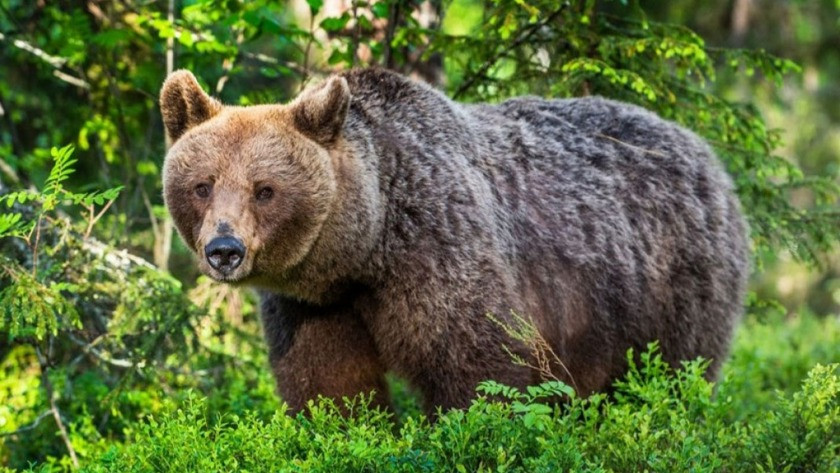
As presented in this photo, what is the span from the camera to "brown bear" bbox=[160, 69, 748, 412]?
5.98 meters

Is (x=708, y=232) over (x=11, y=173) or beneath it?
over

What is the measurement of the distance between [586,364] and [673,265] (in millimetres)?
986

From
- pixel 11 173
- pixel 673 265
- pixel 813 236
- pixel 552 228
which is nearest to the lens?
pixel 552 228

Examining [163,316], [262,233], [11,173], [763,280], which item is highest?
[262,233]

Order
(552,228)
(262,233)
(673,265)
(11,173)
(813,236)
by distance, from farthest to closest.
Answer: (813,236) < (11,173) < (673,265) < (552,228) < (262,233)

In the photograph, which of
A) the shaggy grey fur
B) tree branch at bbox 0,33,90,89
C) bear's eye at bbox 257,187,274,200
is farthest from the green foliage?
tree branch at bbox 0,33,90,89

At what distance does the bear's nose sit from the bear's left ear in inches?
33.6

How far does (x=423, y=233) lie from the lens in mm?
6203

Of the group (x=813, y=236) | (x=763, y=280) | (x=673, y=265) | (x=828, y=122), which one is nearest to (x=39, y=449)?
(x=673, y=265)

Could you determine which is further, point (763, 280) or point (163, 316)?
point (763, 280)

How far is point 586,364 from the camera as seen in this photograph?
7301 millimetres

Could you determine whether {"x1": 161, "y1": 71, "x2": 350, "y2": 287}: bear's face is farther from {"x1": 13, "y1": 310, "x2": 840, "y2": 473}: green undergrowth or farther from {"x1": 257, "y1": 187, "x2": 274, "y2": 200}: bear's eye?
{"x1": 13, "y1": 310, "x2": 840, "y2": 473}: green undergrowth

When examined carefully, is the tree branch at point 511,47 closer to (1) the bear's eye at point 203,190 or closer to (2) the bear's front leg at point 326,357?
(2) the bear's front leg at point 326,357

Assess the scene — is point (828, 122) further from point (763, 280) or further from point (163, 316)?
point (163, 316)
